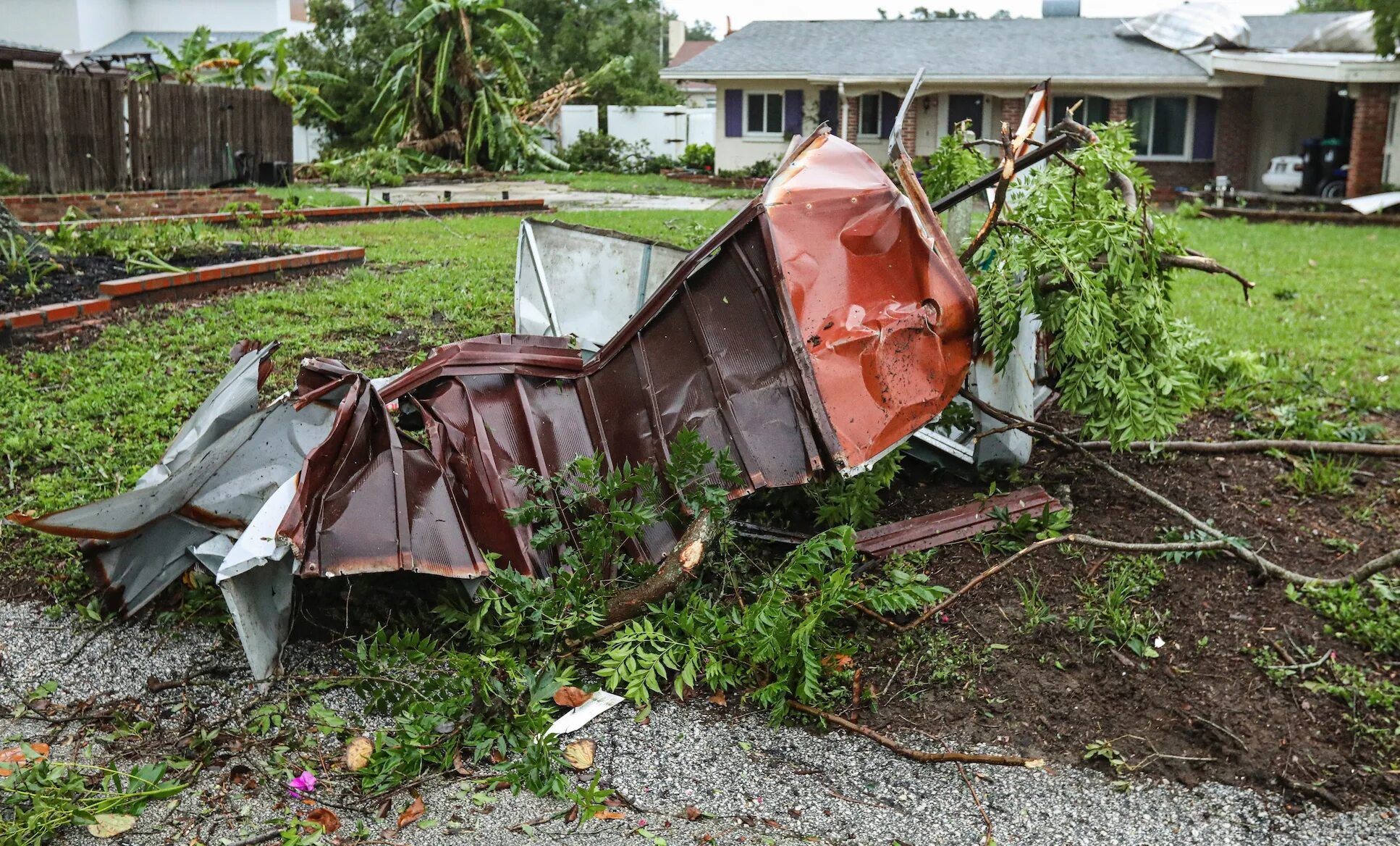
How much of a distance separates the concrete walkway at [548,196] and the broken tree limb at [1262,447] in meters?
14.5

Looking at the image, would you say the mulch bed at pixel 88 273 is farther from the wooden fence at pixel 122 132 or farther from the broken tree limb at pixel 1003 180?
the wooden fence at pixel 122 132

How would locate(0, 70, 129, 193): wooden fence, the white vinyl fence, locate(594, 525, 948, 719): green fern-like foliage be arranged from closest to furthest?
1. locate(594, 525, 948, 719): green fern-like foliage
2. locate(0, 70, 129, 193): wooden fence
3. the white vinyl fence

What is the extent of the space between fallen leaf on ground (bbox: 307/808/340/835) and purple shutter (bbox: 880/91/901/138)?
2789 cm

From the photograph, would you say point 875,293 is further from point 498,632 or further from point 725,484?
point 498,632

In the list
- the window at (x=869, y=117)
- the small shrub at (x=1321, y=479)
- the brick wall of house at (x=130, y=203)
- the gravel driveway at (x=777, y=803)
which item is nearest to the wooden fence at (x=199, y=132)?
the brick wall of house at (x=130, y=203)

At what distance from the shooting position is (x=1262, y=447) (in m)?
5.75

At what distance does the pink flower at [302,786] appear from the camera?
3.34m

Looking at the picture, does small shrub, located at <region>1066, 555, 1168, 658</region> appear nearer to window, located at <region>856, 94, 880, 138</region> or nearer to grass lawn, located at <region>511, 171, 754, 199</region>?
grass lawn, located at <region>511, 171, 754, 199</region>

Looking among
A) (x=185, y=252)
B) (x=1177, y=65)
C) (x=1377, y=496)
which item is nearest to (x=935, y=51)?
(x=1177, y=65)

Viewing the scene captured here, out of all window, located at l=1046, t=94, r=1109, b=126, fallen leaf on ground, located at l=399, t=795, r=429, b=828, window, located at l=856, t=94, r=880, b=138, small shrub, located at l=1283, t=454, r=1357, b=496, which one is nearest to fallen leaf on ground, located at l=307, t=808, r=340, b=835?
fallen leaf on ground, located at l=399, t=795, r=429, b=828

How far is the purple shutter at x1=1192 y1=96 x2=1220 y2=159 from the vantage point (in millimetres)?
25938

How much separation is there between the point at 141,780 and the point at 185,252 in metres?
8.49

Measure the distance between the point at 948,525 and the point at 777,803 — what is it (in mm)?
1804

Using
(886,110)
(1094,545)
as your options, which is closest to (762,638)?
(1094,545)
